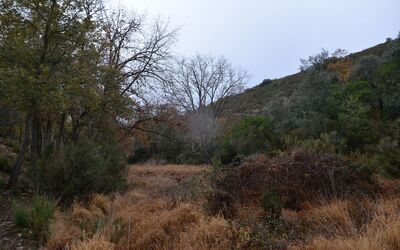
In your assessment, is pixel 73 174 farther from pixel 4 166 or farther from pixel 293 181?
pixel 293 181

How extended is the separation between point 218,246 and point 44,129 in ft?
41.0

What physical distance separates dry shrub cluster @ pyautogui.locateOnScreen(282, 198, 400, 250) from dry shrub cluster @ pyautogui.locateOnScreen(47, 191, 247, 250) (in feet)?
3.48

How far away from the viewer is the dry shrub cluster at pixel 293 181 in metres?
7.26

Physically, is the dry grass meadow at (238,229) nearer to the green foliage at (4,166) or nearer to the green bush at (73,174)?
the green bush at (73,174)

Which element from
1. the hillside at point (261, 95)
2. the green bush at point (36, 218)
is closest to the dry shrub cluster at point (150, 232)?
the green bush at point (36, 218)

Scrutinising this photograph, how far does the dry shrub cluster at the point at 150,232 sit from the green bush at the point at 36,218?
0.16 m

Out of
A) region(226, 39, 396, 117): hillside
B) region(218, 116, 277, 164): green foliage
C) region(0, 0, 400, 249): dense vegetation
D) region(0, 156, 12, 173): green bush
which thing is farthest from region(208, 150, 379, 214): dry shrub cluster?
region(226, 39, 396, 117): hillside

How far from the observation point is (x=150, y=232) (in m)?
5.38

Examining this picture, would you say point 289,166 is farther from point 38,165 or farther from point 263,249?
point 38,165

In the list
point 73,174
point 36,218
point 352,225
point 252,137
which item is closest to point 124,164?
point 73,174

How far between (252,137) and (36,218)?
15744 millimetres

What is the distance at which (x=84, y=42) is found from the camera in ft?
32.6

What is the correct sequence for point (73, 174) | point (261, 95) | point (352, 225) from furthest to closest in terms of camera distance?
point (261, 95), point (73, 174), point (352, 225)

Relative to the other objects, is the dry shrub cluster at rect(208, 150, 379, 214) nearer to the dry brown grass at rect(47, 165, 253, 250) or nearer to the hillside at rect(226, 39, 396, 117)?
the dry brown grass at rect(47, 165, 253, 250)
